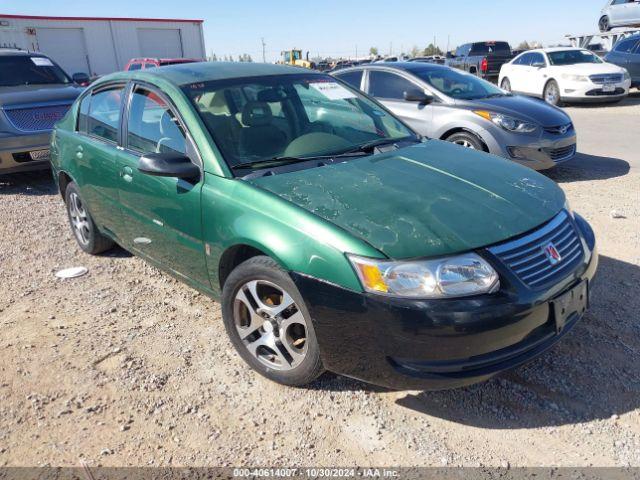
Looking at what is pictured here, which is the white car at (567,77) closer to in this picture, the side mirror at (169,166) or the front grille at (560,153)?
the front grille at (560,153)

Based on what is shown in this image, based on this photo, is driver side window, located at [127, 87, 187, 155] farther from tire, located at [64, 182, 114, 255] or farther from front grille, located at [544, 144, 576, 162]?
front grille, located at [544, 144, 576, 162]

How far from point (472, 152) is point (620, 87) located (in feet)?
40.0

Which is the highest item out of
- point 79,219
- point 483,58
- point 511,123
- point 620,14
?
point 620,14

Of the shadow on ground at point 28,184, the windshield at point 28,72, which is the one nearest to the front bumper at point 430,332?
the shadow on ground at point 28,184

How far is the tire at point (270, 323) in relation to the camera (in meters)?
2.65

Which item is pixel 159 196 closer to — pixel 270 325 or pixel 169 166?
pixel 169 166

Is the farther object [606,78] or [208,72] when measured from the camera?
[606,78]

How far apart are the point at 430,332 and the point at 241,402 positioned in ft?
3.74

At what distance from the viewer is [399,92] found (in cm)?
740

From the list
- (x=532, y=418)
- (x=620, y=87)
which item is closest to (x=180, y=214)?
(x=532, y=418)

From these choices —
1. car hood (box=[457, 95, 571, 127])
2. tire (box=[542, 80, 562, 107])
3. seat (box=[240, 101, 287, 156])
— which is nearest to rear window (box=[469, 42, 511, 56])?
tire (box=[542, 80, 562, 107])

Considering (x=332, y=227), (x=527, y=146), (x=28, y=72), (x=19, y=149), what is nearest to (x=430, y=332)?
(x=332, y=227)

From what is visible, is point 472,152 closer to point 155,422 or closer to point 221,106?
point 221,106

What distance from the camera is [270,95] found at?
364 cm
